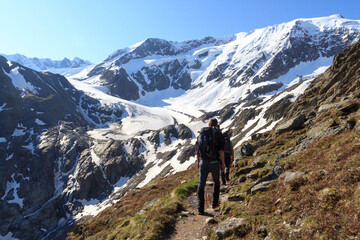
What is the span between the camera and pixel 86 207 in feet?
254

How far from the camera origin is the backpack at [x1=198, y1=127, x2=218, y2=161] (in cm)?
701

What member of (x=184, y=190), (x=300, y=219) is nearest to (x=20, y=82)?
(x=184, y=190)

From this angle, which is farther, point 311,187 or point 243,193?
point 243,193

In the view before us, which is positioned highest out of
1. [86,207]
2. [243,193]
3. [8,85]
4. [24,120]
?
[8,85]

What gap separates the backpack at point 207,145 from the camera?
7008 millimetres

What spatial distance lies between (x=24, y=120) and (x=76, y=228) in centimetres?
14032

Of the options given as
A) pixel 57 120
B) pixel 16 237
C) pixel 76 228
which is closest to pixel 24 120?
pixel 57 120

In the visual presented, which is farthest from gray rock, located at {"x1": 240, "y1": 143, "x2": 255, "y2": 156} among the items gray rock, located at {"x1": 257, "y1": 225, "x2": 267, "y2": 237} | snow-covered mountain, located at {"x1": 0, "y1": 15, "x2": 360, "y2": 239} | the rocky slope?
the rocky slope

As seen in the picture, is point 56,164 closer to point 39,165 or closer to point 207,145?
point 39,165

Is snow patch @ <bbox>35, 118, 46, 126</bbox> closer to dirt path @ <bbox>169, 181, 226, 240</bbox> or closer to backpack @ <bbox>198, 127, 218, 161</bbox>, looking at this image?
dirt path @ <bbox>169, 181, 226, 240</bbox>

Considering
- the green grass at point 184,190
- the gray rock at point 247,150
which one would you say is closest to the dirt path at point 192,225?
the green grass at point 184,190

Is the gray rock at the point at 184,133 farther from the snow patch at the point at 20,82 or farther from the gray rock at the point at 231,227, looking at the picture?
the snow patch at the point at 20,82

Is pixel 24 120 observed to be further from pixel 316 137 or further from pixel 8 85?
pixel 316 137

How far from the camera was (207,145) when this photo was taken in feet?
23.2
